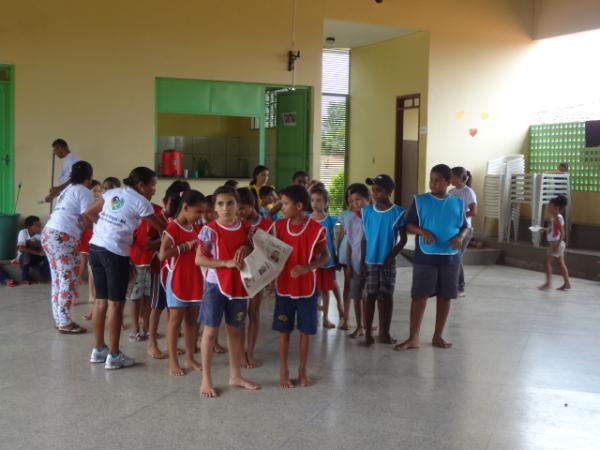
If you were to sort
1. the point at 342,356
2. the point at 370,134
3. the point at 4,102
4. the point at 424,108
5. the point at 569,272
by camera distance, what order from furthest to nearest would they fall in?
the point at 370,134, the point at 424,108, the point at 569,272, the point at 4,102, the point at 342,356

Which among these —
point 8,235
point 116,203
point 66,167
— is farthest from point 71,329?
point 8,235

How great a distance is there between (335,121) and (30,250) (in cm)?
804

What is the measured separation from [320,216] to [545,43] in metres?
9.02

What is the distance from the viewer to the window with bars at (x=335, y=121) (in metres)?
15.2

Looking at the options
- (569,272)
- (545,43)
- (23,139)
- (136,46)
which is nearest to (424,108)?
(545,43)

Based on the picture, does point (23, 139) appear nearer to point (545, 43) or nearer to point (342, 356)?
point (342, 356)

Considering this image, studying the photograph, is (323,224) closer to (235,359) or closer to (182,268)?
(182,268)

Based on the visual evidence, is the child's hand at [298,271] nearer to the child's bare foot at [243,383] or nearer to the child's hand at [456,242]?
the child's bare foot at [243,383]

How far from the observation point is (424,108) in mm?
12805

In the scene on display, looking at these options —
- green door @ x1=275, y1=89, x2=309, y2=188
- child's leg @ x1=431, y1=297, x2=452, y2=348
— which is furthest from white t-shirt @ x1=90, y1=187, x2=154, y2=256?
green door @ x1=275, y1=89, x2=309, y2=188

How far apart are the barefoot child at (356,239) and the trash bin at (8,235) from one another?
5.33 metres

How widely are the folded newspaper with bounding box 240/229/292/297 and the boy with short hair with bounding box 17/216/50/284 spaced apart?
5.20 metres

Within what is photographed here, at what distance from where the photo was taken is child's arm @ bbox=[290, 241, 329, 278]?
4700 millimetres

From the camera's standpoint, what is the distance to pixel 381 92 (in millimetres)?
14297
